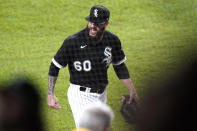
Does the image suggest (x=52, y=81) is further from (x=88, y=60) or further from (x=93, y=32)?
(x=93, y=32)

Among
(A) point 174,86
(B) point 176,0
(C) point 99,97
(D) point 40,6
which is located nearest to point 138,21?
(B) point 176,0

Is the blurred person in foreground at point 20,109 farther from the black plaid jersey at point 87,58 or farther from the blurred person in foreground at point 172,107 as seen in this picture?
the black plaid jersey at point 87,58

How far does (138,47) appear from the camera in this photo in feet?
28.7

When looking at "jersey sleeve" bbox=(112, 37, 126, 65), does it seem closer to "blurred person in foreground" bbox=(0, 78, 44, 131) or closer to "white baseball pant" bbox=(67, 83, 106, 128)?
"white baseball pant" bbox=(67, 83, 106, 128)

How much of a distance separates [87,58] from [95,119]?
249cm

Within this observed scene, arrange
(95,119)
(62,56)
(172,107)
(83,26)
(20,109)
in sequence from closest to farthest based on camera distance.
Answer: (172,107), (20,109), (95,119), (62,56), (83,26)

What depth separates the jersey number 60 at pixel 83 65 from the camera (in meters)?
4.39

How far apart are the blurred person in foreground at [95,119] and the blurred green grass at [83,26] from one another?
16.6 feet

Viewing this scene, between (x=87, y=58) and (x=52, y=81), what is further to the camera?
(x=52, y=81)

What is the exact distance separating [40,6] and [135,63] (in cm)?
313

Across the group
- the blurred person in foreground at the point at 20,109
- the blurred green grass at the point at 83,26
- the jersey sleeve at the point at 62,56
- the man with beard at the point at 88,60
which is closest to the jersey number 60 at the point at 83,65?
the man with beard at the point at 88,60

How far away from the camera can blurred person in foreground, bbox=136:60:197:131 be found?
1127 mm

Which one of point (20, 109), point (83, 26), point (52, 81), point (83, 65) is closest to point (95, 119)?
point (20, 109)

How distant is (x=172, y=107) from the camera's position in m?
1.13
